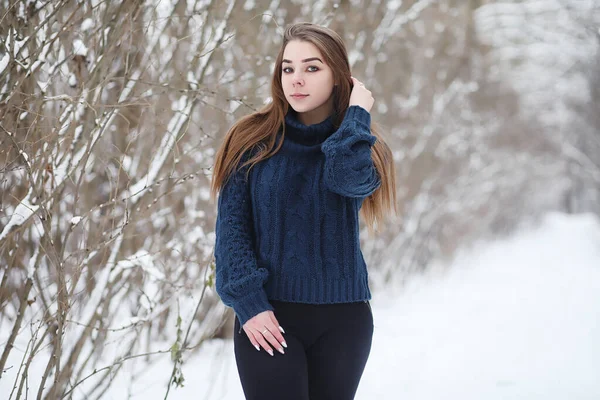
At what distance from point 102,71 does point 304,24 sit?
108cm

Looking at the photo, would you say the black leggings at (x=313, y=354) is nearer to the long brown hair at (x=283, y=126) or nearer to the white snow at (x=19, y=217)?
the long brown hair at (x=283, y=126)

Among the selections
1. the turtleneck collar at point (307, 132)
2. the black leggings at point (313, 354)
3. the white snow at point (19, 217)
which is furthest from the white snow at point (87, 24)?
the black leggings at point (313, 354)

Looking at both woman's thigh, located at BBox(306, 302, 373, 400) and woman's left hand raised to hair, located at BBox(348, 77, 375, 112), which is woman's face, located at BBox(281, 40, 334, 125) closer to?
woman's left hand raised to hair, located at BBox(348, 77, 375, 112)

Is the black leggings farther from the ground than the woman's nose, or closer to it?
closer to it

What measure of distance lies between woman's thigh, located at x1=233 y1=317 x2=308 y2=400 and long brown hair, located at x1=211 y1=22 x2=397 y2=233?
0.55 metres

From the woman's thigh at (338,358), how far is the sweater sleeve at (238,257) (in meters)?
0.22

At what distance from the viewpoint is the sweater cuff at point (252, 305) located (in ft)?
5.75

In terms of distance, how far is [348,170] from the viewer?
70.3 inches

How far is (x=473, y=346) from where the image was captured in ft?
17.9

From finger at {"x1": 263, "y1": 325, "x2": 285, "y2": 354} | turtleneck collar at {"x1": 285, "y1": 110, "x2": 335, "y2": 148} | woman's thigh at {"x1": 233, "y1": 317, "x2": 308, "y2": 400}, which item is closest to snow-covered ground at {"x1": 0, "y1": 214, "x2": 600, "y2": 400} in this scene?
woman's thigh at {"x1": 233, "y1": 317, "x2": 308, "y2": 400}

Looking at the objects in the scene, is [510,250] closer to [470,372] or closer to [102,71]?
[470,372]

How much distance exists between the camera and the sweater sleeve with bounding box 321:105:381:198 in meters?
1.79

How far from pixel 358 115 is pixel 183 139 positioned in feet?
9.16

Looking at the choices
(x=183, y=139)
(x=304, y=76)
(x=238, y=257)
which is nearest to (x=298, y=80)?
(x=304, y=76)
